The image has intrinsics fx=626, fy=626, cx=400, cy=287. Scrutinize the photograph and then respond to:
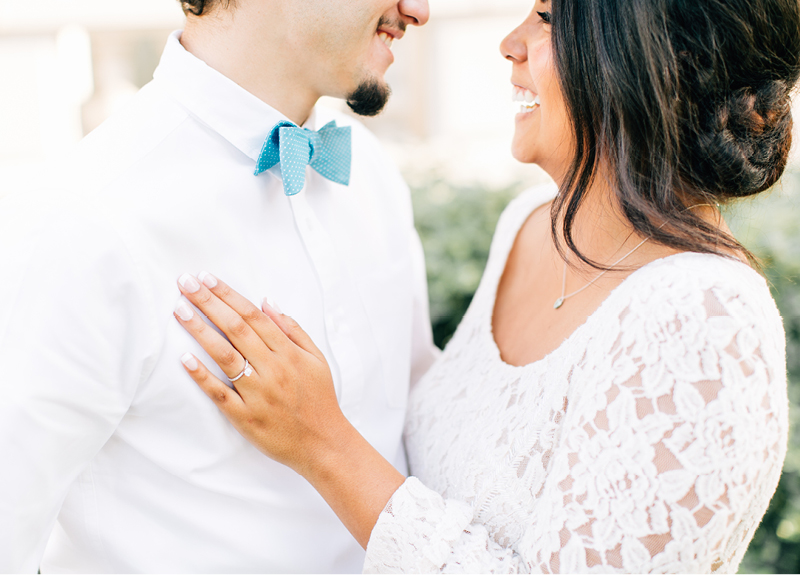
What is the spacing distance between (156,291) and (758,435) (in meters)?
1.23

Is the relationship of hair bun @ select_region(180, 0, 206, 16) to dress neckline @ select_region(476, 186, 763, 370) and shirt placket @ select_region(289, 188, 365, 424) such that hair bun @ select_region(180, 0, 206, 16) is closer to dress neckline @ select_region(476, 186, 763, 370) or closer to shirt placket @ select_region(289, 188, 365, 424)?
shirt placket @ select_region(289, 188, 365, 424)

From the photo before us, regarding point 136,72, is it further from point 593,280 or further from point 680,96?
point 680,96

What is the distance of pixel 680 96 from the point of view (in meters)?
1.35

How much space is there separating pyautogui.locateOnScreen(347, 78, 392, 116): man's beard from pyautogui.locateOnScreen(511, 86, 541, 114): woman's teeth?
1.23 feet

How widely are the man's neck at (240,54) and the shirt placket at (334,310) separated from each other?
293 mm

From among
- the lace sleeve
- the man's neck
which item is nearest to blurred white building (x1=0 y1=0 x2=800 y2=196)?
the man's neck

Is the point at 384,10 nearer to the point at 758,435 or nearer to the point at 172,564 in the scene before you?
the point at 758,435

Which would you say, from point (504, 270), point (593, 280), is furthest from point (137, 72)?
point (593, 280)

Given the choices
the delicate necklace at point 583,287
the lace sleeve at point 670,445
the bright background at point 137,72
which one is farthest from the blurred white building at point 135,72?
the lace sleeve at point 670,445

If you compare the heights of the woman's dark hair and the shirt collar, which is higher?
the shirt collar

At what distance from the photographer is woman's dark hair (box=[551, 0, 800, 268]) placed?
4.30 feet

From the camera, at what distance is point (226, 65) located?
1574mm

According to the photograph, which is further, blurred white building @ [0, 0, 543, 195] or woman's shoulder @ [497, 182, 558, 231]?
blurred white building @ [0, 0, 543, 195]

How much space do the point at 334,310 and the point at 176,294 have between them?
43cm
